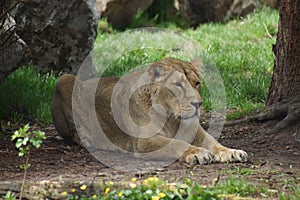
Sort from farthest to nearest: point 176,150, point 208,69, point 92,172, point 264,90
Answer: point 208,69, point 264,90, point 176,150, point 92,172

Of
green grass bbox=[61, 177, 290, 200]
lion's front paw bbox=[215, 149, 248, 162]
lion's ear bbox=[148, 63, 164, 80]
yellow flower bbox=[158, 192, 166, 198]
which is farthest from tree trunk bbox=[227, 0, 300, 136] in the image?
yellow flower bbox=[158, 192, 166, 198]

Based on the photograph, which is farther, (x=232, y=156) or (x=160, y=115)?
(x=160, y=115)

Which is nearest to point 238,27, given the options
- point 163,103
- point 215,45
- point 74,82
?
point 215,45

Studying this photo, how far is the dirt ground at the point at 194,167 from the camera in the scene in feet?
17.0

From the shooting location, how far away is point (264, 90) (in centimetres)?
898

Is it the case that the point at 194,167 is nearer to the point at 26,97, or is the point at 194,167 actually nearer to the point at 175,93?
the point at 175,93

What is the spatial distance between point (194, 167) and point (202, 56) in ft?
16.2

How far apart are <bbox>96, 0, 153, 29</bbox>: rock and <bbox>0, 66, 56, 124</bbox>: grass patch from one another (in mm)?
4871

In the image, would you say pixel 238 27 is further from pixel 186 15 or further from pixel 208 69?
pixel 208 69

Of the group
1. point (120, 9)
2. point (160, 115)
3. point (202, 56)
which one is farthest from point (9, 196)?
point (120, 9)

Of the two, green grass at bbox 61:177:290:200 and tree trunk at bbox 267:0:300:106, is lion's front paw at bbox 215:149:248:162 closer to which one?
green grass at bbox 61:177:290:200

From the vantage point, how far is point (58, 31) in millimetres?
10141

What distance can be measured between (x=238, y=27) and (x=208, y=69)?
3775mm

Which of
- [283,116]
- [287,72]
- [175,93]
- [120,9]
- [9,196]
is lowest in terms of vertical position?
[9,196]
